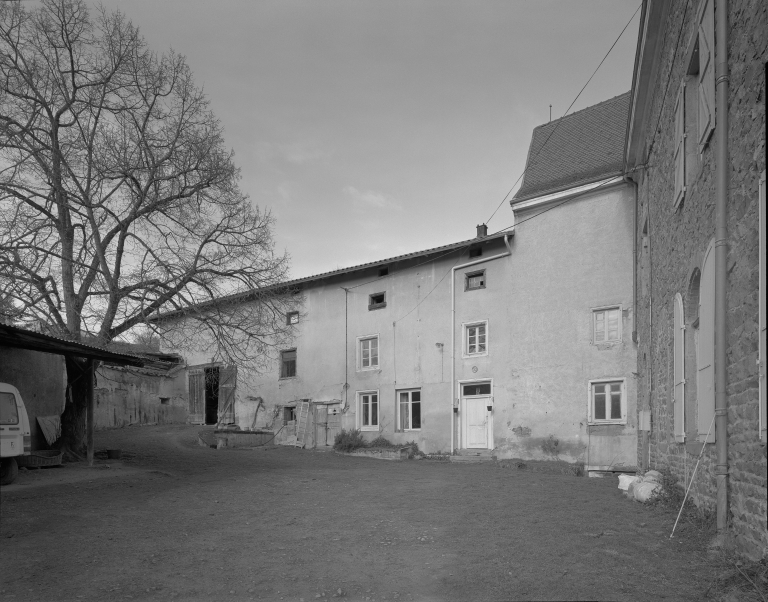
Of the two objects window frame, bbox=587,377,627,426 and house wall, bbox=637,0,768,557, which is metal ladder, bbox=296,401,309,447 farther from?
house wall, bbox=637,0,768,557

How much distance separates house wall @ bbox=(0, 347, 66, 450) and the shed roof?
2604 mm

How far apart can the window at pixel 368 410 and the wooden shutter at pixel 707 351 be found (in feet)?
52.7

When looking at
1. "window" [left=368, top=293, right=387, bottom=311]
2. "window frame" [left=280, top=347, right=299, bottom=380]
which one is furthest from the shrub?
"window" [left=368, top=293, right=387, bottom=311]

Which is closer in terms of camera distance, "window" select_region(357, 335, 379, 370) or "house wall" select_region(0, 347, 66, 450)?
"house wall" select_region(0, 347, 66, 450)

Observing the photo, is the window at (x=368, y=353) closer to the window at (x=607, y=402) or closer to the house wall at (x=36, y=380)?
the window at (x=607, y=402)

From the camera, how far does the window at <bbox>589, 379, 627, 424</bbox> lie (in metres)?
17.7

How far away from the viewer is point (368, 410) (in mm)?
23938

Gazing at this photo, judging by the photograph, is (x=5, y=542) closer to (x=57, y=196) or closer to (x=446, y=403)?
(x=57, y=196)

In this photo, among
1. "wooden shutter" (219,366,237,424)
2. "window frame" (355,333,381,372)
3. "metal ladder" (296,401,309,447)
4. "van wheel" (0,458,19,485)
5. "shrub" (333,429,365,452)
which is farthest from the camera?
"wooden shutter" (219,366,237,424)

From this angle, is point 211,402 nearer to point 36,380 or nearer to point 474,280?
point 36,380

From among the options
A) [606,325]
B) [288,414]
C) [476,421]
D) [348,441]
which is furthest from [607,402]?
[288,414]

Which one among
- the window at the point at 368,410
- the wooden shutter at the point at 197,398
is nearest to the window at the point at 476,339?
the window at the point at 368,410

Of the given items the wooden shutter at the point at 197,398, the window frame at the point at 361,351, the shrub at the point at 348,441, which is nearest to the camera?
the shrub at the point at 348,441

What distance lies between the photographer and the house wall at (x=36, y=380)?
1649cm
